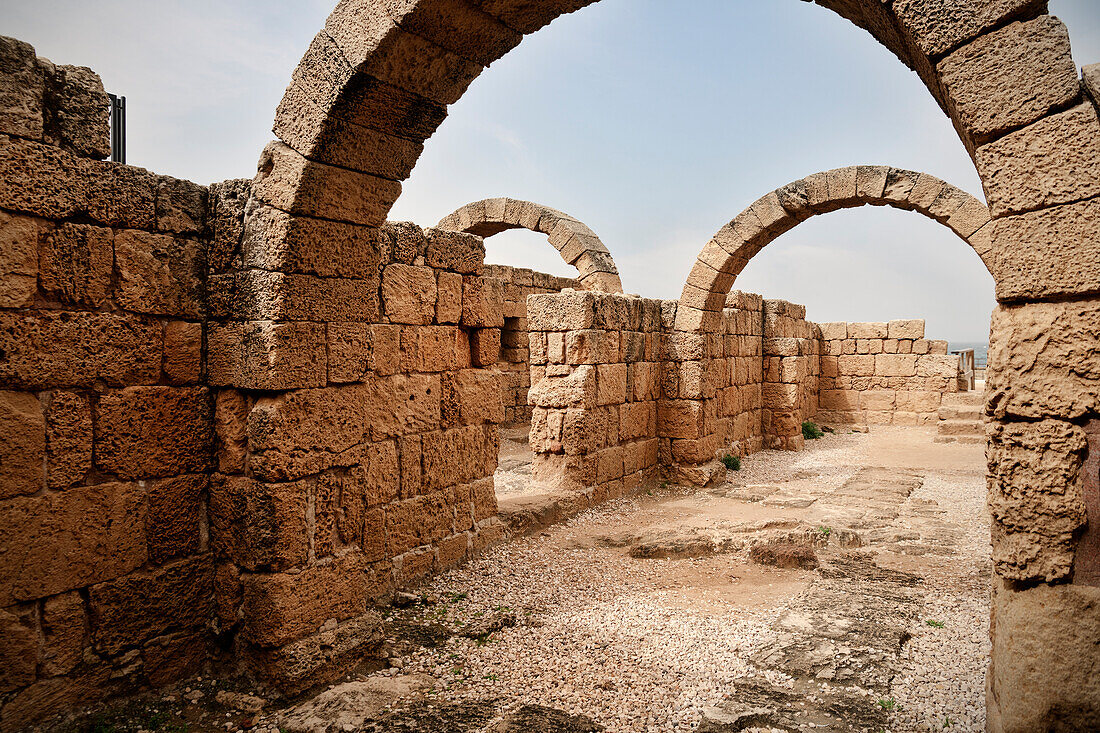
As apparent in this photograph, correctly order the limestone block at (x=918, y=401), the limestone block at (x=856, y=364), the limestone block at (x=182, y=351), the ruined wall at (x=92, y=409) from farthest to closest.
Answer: the limestone block at (x=856, y=364) → the limestone block at (x=918, y=401) → the limestone block at (x=182, y=351) → the ruined wall at (x=92, y=409)

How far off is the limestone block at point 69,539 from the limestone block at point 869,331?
15.9 metres

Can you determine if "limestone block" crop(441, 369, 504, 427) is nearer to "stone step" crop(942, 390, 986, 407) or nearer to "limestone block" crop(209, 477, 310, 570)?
"limestone block" crop(209, 477, 310, 570)

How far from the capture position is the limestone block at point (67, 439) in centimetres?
324

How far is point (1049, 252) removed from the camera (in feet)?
8.32

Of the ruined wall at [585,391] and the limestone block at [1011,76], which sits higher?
the limestone block at [1011,76]

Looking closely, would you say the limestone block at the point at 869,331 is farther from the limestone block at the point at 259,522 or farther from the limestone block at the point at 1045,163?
the limestone block at the point at 259,522

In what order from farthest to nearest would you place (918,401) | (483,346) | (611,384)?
(918,401), (611,384), (483,346)

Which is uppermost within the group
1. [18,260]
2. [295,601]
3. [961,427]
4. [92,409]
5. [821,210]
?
[821,210]

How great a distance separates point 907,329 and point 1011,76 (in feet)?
47.7

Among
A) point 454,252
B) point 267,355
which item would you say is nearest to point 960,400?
point 454,252

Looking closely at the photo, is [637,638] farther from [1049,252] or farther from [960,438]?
[960,438]

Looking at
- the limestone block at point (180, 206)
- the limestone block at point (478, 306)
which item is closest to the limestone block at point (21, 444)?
the limestone block at point (180, 206)

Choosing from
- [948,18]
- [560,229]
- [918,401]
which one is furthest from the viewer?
[918,401]

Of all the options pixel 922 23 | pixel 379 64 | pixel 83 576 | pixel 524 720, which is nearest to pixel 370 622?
pixel 524 720
